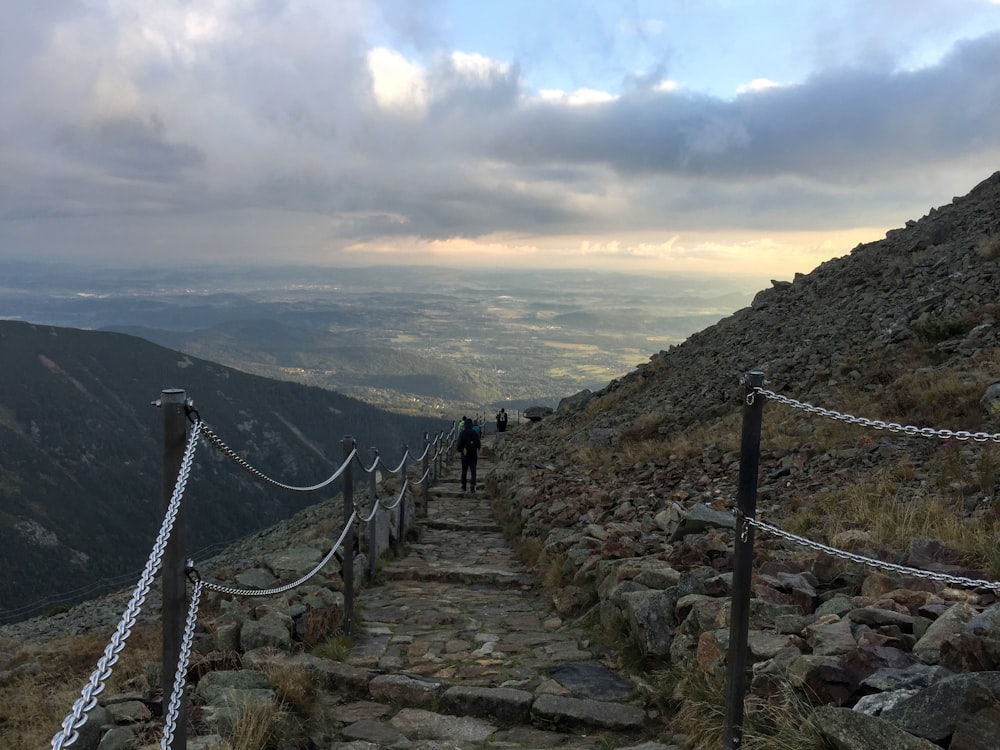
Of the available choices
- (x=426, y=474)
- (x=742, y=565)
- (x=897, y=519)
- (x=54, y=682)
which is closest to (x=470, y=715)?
(x=742, y=565)

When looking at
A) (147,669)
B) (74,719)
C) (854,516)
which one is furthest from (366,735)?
(854,516)

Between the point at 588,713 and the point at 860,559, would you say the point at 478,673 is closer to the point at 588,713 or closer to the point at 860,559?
the point at 588,713

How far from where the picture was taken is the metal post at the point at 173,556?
3057 millimetres

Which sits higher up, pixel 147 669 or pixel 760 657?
pixel 760 657

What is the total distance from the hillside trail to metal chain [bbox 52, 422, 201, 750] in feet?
7.78

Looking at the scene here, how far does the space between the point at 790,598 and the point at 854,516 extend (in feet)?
8.26

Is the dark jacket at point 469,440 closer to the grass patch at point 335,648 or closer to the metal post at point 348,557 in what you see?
the metal post at point 348,557

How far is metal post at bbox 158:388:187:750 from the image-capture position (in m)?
3.06

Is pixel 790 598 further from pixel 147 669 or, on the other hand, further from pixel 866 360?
pixel 866 360

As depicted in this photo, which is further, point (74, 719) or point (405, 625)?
point (405, 625)

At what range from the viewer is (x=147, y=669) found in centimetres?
512

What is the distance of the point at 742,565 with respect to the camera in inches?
139

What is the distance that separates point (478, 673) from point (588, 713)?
1.21 meters

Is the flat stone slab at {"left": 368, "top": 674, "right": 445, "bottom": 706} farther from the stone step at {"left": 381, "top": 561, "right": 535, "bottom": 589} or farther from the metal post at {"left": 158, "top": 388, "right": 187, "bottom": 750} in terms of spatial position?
A: the stone step at {"left": 381, "top": 561, "right": 535, "bottom": 589}
